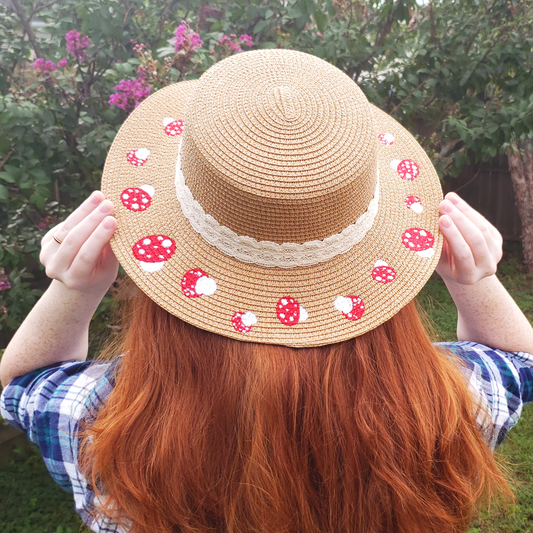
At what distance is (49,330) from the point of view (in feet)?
3.90

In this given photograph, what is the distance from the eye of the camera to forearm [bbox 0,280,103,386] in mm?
1176

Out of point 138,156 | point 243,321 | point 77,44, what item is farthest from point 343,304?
point 77,44

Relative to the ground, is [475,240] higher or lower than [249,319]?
higher

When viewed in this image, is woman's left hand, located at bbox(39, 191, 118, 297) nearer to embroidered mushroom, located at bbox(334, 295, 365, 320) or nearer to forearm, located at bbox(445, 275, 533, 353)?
embroidered mushroom, located at bbox(334, 295, 365, 320)

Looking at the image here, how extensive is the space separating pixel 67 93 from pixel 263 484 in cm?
229

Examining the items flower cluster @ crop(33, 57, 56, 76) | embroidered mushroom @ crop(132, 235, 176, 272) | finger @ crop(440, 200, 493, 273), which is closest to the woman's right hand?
finger @ crop(440, 200, 493, 273)

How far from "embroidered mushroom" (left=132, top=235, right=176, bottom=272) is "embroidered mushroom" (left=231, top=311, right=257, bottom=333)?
0.20 m

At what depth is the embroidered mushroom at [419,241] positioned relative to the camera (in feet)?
3.70

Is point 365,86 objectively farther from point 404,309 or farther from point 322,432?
point 322,432

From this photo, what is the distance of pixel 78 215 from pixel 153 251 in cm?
18

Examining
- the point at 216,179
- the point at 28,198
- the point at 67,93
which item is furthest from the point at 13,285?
the point at 216,179

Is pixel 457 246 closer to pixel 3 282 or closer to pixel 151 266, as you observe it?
pixel 151 266

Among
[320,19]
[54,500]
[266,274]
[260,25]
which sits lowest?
[54,500]

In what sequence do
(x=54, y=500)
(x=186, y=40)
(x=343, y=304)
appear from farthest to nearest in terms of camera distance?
(x=54, y=500)
(x=186, y=40)
(x=343, y=304)
